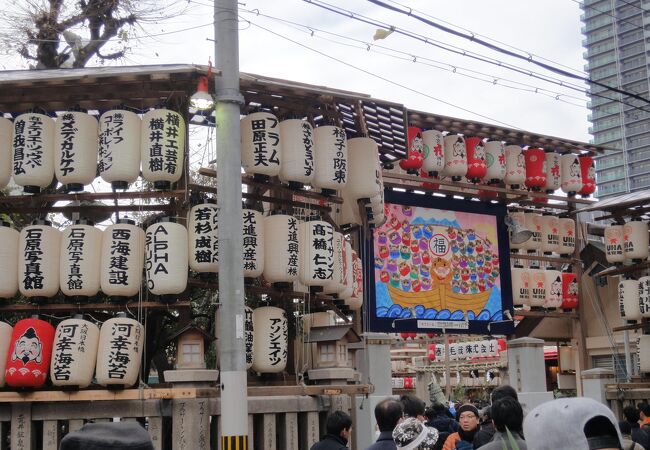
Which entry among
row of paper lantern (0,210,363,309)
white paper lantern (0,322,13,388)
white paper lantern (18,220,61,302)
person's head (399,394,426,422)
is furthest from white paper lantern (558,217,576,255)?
person's head (399,394,426,422)

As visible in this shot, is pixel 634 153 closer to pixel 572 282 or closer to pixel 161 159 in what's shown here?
pixel 572 282

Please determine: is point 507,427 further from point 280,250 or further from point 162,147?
point 162,147

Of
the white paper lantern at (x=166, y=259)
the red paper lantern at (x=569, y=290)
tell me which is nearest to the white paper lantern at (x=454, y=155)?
the red paper lantern at (x=569, y=290)

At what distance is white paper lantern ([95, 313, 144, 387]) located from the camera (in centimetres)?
1112

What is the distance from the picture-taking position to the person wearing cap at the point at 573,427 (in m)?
2.84

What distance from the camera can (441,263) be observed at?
2152 centimetres

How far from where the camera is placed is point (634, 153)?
9481cm

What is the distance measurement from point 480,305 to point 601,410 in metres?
19.5

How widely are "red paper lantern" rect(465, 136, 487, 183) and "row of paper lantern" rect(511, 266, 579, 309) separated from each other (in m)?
3.12

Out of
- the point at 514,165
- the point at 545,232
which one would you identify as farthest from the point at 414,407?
the point at 545,232

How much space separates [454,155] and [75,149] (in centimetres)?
1161

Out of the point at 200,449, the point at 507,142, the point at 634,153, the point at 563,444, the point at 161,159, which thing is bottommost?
the point at 200,449

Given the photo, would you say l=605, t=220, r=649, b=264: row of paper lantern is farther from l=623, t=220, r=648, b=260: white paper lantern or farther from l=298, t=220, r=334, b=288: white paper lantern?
l=298, t=220, r=334, b=288: white paper lantern

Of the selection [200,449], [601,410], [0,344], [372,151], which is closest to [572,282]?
[372,151]
